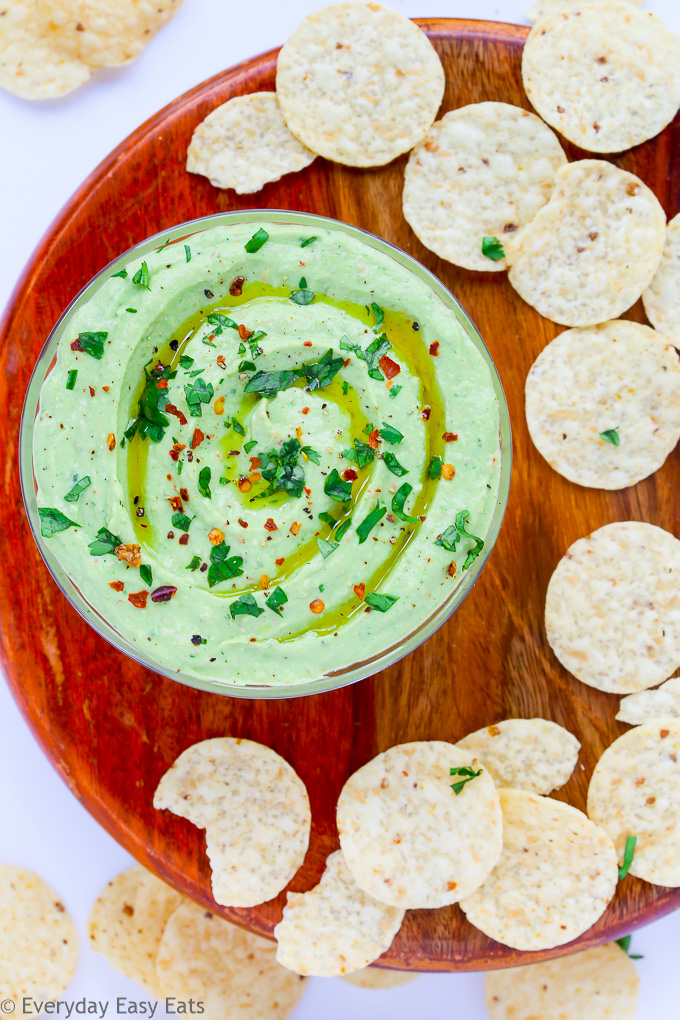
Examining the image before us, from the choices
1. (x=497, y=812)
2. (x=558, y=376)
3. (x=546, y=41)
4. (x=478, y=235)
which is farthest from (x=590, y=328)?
(x=497, y=812)

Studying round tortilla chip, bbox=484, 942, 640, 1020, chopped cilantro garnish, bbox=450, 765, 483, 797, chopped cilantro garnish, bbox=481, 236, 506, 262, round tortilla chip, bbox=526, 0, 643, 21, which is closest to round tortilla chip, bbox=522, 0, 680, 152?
round tortilla chip, bbox=526, 0, 643, 21

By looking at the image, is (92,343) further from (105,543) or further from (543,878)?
(543,878)

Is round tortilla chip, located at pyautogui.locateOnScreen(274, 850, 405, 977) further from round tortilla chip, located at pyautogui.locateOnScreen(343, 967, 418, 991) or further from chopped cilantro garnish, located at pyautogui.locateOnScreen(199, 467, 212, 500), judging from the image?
chopped cilantro garnish, located at pyautogui.locateOnScreen(199, 467, 212, 500)

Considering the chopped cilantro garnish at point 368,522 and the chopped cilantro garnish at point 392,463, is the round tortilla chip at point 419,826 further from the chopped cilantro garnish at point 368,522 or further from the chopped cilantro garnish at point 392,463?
the chopped cilantro garnish at point 392,463

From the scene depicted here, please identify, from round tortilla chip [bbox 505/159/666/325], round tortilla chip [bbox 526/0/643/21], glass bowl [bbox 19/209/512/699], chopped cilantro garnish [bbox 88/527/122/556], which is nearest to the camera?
chopped cilantro garnish [bbox 88/527/122/556]

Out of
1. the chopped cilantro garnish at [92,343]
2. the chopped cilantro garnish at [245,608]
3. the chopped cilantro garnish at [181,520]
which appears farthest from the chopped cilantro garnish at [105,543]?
the chopped cilantro garnish at [92,343]

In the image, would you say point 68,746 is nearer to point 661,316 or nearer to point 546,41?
point 661,316
